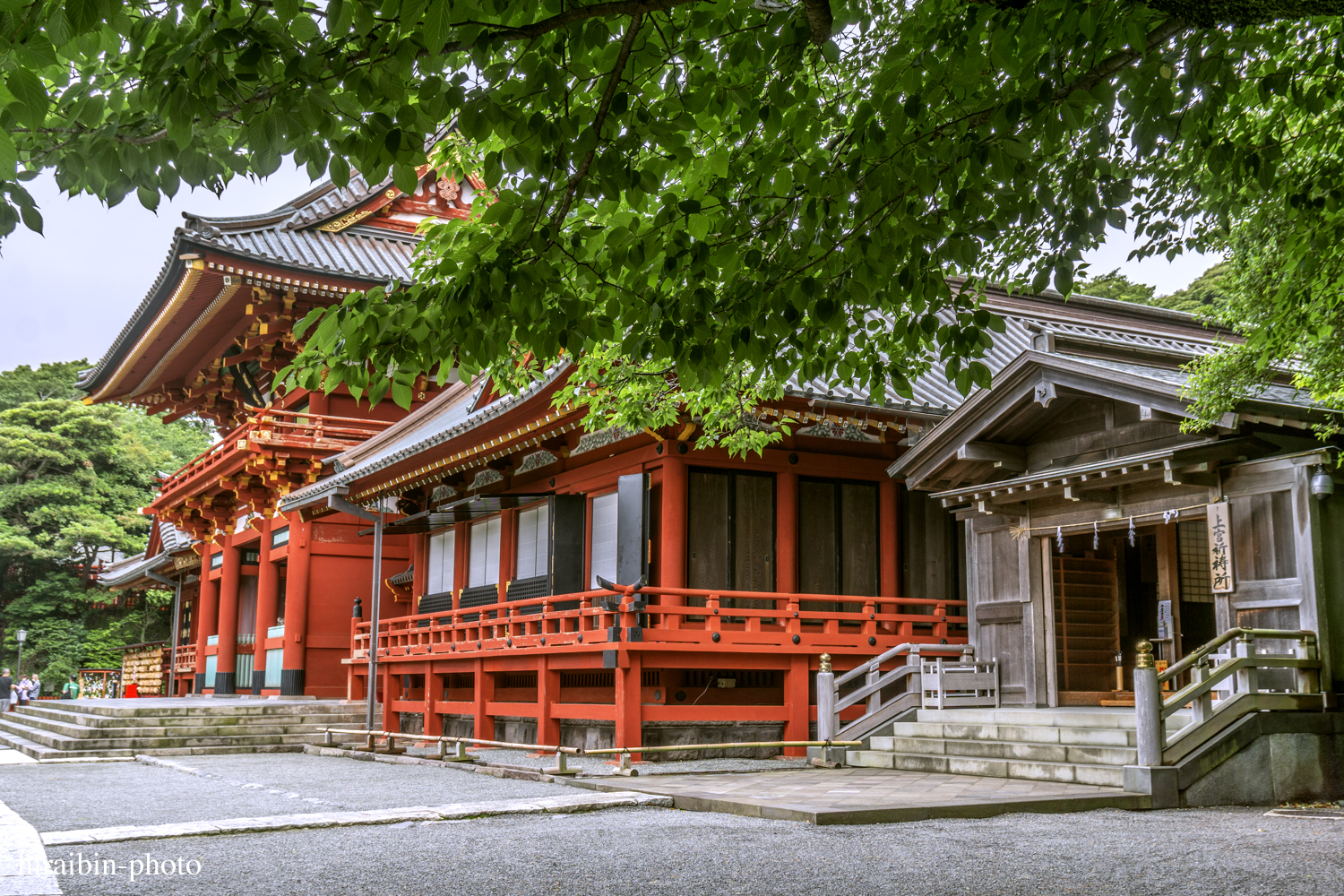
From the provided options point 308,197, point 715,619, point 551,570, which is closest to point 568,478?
point 551,570

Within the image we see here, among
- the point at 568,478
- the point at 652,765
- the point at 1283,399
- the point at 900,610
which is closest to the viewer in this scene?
the point at 1283,399

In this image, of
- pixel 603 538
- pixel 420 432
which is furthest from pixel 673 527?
pixel 420 432

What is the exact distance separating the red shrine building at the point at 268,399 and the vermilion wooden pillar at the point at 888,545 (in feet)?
33.0

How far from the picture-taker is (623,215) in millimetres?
6566

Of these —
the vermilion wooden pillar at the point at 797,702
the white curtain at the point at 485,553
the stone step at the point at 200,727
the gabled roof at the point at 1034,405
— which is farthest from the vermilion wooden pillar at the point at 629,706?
the stone step at the point at 200,727

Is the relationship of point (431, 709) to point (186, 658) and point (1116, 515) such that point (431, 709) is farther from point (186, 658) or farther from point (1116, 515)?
point (186, 658)

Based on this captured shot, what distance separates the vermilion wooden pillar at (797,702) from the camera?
13.3 m

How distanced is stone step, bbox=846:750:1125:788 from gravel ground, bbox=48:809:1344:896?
1.13 meters

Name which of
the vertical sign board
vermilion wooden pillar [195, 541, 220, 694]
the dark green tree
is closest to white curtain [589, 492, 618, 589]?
the vertical sign board

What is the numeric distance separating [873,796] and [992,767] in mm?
1985

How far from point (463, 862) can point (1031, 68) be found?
5.08 m

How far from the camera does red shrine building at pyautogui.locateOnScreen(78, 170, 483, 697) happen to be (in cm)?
2138

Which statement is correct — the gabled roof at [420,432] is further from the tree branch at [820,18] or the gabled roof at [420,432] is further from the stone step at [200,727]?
the tree branch at [820,18]

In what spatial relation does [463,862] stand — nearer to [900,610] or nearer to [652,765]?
[652,765]
